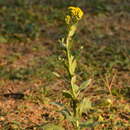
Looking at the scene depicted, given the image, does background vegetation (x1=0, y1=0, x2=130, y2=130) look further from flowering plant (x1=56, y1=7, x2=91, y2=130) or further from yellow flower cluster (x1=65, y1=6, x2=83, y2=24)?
yellow flower cluster (x1=65, y1=6, x2=83, y2=24)

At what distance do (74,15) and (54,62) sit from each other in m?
1.99

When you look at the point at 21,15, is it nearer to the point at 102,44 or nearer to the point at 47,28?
the point at 47,28

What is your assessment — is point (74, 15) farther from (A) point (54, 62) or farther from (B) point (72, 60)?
(A) point (54, 62)

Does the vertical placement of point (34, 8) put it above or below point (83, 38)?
above

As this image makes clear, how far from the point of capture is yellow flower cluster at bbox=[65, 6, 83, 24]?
265 cm

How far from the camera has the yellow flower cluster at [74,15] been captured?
2650 millimetres

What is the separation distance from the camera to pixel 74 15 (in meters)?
2.66

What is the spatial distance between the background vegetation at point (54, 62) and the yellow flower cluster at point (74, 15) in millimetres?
244

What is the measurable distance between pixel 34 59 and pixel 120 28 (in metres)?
1.51

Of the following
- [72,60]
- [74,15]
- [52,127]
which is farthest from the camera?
[52,127]

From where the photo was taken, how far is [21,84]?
13.7 ft

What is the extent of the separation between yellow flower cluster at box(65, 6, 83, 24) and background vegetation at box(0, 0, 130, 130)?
24cm

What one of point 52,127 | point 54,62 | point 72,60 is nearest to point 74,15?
point 72,60

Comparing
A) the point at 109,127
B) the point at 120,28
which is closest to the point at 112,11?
the point at 120,28
